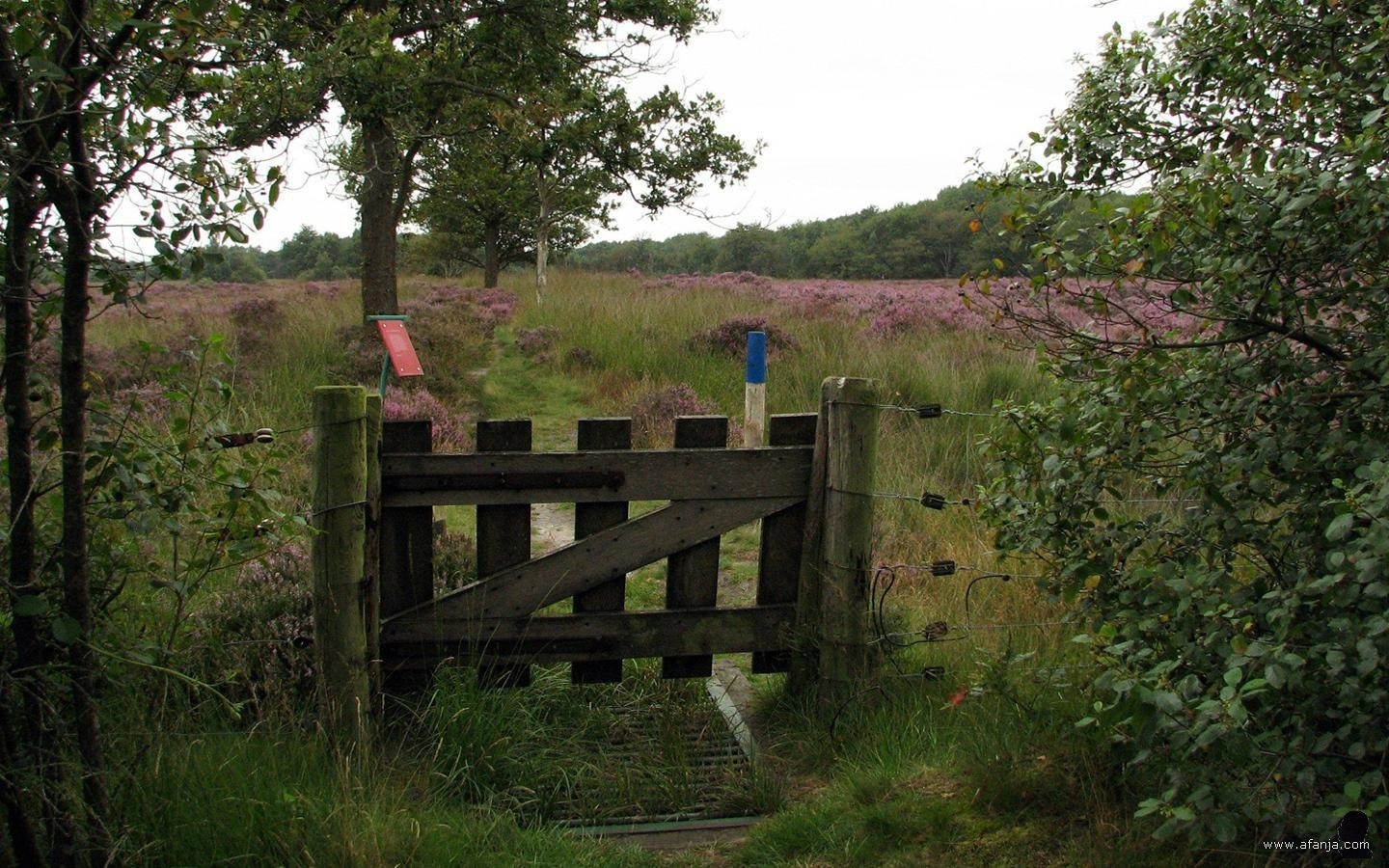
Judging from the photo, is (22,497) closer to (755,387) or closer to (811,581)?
(811,581)

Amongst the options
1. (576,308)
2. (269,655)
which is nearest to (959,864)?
(269,655)

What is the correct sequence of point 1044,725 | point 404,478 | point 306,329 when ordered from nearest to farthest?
1. point 1044,725
2. point 404,478
3. point 306,329

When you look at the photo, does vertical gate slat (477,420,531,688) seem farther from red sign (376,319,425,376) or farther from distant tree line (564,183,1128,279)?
distant tree line (564,183,1128,279)

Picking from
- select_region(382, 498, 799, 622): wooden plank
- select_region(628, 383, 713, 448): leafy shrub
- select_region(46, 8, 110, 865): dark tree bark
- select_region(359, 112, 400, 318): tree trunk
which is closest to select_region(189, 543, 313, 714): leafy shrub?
select_region(382, 498, 799, 622): wooden plank

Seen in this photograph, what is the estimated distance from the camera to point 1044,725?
3422 mm

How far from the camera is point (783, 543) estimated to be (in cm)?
450

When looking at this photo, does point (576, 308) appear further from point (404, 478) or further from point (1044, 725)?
point (1044, 725)

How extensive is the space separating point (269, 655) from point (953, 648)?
2.95 m

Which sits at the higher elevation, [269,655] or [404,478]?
[404,478]

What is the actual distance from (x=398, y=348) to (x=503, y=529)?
381cm

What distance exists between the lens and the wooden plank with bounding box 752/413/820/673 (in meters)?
4.45

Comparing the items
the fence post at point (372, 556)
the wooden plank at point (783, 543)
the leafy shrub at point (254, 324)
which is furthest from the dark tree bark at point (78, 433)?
the leafy shrub at point (254, 324)

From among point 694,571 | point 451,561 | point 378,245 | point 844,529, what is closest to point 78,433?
point 694,571

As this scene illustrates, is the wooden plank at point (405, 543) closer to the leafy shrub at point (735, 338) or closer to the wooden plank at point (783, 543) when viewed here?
the wooden plank at point (783, 543)
